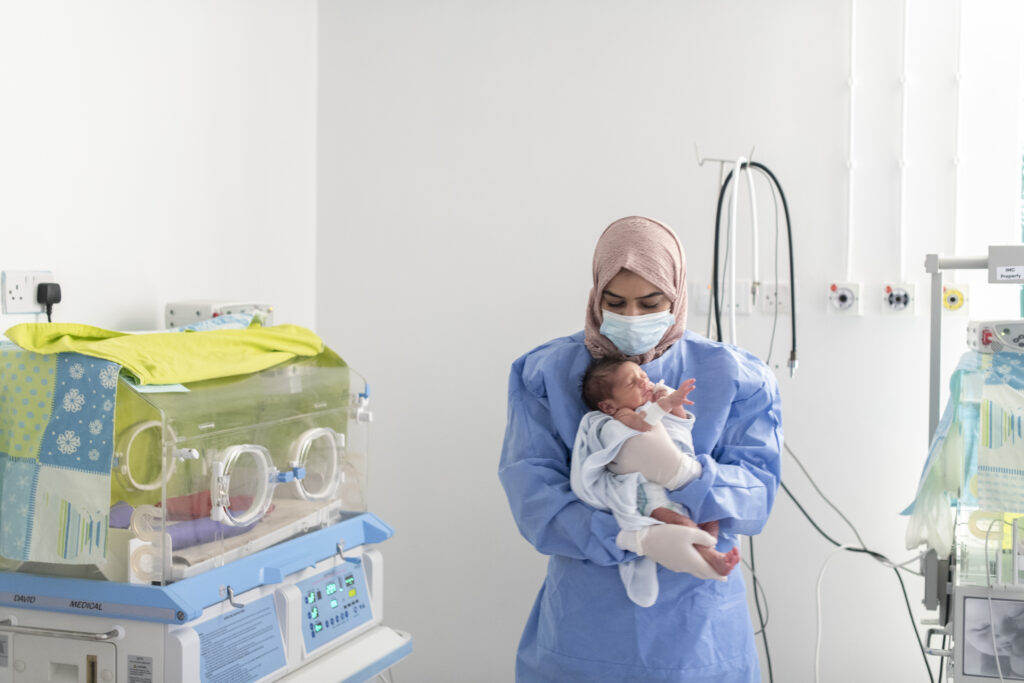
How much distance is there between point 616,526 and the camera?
173cm

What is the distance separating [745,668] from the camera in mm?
1835

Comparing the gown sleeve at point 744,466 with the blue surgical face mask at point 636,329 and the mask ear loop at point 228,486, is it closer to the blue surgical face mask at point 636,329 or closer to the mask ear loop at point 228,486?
the blue surgical face mask at point 636,329

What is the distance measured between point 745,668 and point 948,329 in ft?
4.82

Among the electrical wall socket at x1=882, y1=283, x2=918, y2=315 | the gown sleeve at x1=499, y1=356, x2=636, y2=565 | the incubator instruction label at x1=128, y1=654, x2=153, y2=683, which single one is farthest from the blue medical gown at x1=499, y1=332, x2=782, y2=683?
the electrical wall socket at x1=882, y1=283, x2=918, y2=315

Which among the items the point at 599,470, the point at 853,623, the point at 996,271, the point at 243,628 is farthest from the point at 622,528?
the point at 853,623

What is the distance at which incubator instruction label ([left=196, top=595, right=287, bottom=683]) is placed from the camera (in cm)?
172

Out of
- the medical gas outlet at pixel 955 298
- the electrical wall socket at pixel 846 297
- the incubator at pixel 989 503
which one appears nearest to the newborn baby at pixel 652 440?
the incubator at pixel 989 503

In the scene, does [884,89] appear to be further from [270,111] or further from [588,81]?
[270,111]

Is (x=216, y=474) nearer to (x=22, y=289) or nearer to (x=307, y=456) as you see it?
(x=307, y=456)

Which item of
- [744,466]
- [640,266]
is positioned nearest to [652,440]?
[744,466]

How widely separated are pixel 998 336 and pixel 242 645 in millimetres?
1633

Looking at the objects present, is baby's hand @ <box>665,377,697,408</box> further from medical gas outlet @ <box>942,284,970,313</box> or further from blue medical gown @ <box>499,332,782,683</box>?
medical gas outlet @ <box>942,284,970,313</box>

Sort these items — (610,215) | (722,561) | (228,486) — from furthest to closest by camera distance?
(610,215), (228,486), (722,561)

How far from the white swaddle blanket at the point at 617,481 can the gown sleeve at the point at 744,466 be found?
7 cm
